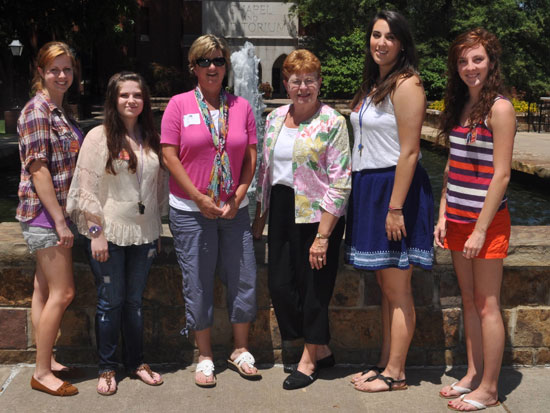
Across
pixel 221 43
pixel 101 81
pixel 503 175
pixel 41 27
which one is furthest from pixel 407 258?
pixel 101 81

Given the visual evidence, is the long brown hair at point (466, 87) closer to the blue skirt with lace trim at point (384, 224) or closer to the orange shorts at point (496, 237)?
the blue skirt with lace trim at point (384, 224)

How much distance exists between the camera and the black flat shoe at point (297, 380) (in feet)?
11.6

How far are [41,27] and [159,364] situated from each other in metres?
13.4

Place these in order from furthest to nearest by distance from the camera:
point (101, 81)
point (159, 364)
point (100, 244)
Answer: point (101, 81)
point (159, 364)
point (100, 244)

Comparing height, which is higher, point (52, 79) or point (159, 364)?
point (52, 79)

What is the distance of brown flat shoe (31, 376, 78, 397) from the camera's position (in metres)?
3.42

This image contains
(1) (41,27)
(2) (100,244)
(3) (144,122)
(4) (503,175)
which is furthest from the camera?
(1) (41,27)

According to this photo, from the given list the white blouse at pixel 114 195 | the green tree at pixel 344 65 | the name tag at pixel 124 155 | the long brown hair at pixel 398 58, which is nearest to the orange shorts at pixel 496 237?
the long brown hair at pixel 398 58

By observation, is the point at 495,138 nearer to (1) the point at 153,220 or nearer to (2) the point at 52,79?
(1) the point at 153,220

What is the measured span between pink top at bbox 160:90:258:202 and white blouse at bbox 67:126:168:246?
0.15 metres

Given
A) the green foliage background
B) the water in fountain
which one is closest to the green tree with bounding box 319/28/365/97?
→ the green foliage background

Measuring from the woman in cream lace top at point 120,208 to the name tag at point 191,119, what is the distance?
0.77 feet

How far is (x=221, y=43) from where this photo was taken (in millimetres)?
3498

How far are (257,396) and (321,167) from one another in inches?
50.9
